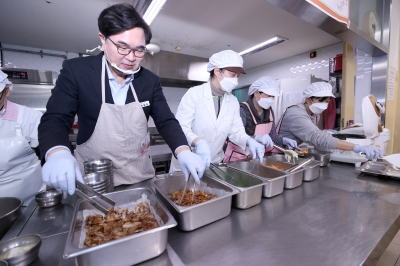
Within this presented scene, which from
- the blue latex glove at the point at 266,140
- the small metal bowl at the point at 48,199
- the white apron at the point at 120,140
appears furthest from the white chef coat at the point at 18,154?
the blue latex glove at the point at 266,140

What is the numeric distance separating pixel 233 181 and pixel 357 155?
1.57 meters

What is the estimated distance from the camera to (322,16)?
1841 millimetres

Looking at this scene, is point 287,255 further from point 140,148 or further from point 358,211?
point 140,148

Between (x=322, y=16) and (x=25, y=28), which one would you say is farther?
(x=25, y=28)

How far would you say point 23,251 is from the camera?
670 mm

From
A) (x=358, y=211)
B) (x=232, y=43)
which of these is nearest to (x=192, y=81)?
(x=232, y=43)

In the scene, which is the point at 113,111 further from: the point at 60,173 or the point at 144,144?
the point at 60,173

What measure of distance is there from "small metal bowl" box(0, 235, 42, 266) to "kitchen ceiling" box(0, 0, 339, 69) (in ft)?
9.64

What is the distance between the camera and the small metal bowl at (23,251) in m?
0.62

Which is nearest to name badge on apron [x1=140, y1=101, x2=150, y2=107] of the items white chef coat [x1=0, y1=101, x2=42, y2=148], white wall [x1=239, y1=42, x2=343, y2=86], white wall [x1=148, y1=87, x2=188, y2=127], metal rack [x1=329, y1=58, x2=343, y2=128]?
white chef coat [x1=0, y1=101, x2=42, y2=148]

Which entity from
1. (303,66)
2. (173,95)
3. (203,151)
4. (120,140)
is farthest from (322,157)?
(173,95)

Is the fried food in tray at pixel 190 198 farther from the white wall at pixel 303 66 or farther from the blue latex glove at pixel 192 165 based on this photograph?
the white wall at pixel 303 66

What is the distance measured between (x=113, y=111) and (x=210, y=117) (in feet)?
3.51

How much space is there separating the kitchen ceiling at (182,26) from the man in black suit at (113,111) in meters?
1.89
